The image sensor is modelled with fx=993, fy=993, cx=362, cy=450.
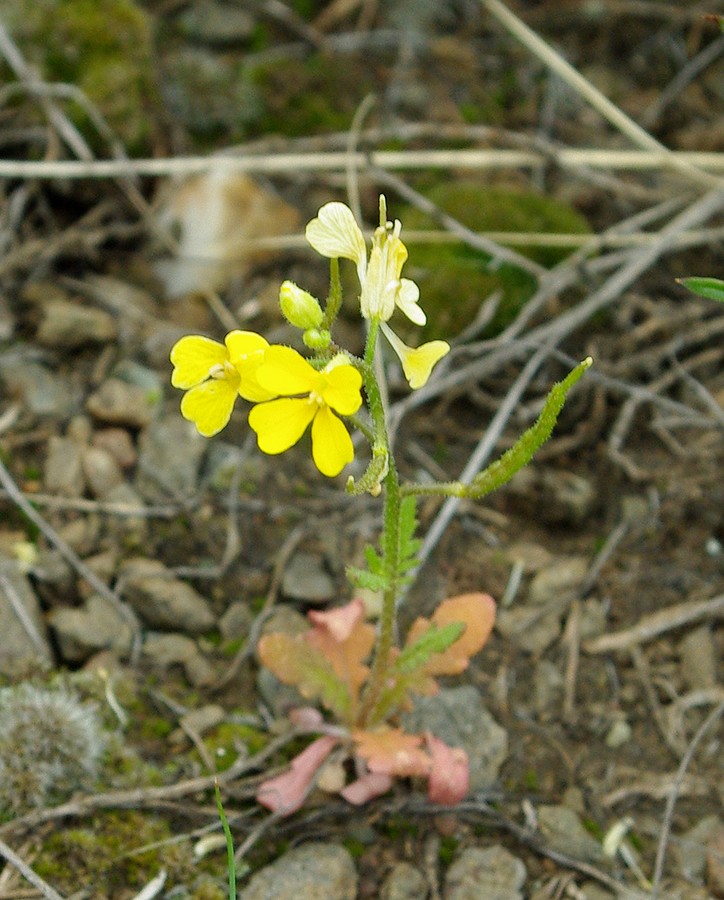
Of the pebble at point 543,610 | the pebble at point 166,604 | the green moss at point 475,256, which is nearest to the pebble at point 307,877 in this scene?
the pebble at point 166,604

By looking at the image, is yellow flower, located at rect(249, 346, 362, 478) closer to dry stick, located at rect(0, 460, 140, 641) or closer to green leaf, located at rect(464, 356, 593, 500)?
green leaf, located at rect(464, 356, 593, 500)

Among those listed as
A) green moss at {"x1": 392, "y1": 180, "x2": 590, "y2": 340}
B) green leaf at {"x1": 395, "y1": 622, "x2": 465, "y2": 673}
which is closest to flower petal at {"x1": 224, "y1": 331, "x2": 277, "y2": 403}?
green leaf at {"x1": 395, "y1": 622, "x2": 465, "y2": 673}

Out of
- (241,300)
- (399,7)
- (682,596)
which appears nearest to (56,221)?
(241,300)

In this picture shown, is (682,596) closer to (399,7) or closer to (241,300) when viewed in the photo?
(241,300)

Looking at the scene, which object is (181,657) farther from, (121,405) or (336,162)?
(336,162)

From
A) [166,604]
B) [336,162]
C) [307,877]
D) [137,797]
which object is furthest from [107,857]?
[336,162]

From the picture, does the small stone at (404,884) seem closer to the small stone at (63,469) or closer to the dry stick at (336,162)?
the small stone at (63,469)
